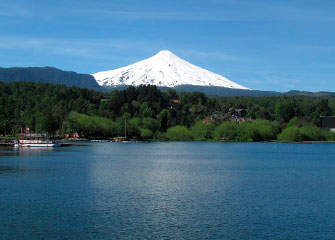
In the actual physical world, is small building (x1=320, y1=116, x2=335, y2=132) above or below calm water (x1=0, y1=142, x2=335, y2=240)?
above

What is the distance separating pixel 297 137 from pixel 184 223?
10244cm

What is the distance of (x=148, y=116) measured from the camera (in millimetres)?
133625

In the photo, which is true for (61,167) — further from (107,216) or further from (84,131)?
(84,131)

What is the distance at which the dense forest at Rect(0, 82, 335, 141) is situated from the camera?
115 metres

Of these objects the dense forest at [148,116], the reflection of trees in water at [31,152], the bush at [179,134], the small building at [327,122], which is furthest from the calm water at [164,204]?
the small building at [327,122]

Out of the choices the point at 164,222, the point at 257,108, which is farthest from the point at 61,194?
the point at 257,108

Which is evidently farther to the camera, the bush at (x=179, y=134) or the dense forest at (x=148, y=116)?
the bush at (x=179, y=134)

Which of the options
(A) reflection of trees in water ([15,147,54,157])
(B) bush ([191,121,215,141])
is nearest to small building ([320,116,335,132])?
(B) bush ([191,121,215,141])

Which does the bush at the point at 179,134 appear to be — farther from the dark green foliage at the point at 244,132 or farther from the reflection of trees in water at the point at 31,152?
the reflection of trees in water at the point at 31,152

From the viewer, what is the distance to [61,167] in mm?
46594

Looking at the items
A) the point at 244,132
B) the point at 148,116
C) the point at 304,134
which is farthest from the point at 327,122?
the point at 148,116

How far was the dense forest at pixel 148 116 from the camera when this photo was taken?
114562 mm

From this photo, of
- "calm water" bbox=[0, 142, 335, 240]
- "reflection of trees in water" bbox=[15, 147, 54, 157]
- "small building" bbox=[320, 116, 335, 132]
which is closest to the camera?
"calm water" bbox=[0, 142, 335, 240]

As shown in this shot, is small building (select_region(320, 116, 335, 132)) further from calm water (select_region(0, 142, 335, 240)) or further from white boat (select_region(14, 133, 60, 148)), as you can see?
calm water (select_region(0, 142, 335, 240))
